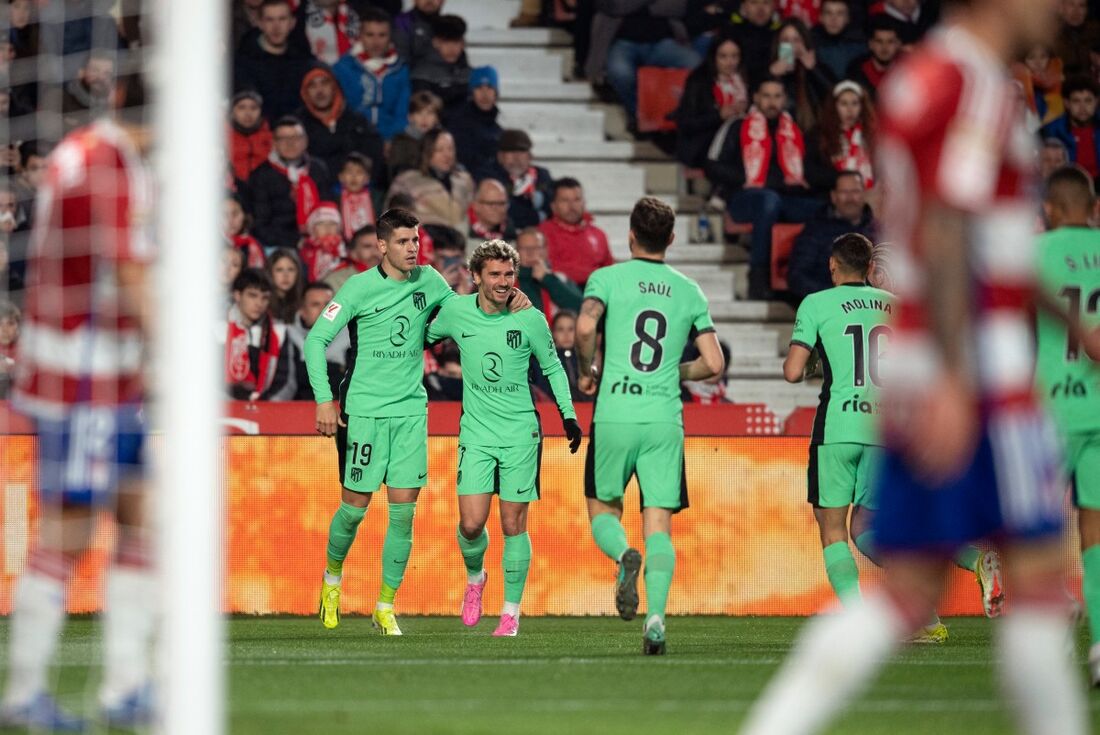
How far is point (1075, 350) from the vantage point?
25.2 feet

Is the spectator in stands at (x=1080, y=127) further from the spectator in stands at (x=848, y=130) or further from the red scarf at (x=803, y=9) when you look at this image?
the red scarf at (x=803, y=9)

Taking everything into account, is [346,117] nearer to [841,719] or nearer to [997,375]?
[841,719]

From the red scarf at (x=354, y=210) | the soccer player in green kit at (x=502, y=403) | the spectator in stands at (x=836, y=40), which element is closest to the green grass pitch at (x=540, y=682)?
the soccer player in green kit at (x=502, y=403)

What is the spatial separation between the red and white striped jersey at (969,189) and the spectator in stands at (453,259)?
963cm

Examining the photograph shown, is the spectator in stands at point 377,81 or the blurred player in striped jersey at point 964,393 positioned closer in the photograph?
the blurred player in striped jersey at point 964,393

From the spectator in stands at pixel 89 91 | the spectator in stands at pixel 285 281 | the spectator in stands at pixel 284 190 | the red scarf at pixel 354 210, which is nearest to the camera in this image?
the spectator in stands at pixel 89 91

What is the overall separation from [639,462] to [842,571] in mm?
1331

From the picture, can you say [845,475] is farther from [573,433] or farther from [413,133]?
[413,133]

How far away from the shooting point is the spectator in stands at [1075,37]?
17.2 m

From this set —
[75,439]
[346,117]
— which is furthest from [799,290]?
[75,439]

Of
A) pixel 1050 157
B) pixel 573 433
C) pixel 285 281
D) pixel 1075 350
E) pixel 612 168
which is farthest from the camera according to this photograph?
pixel 612 168

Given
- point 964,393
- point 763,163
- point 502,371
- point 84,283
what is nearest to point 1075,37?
point 763,163

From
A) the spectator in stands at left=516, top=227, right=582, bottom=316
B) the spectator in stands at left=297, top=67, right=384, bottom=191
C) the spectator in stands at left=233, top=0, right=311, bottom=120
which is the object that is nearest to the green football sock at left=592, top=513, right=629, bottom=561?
the spectator in stands at left=516, top=227, right=582, bottom=316

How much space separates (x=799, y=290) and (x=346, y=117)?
396 centimetres
